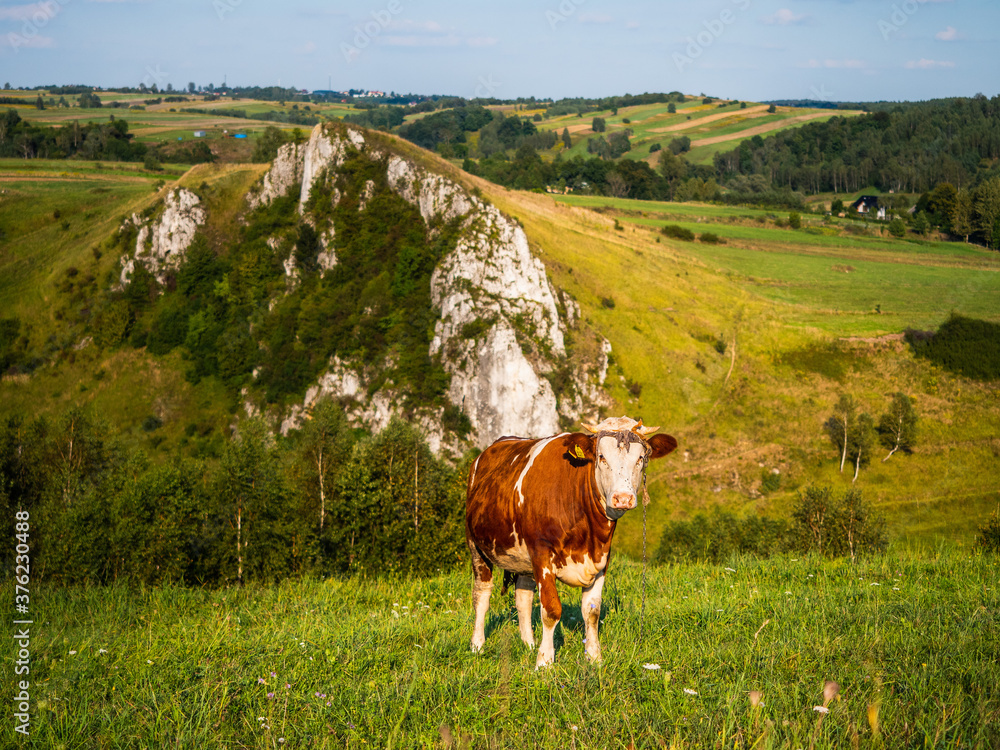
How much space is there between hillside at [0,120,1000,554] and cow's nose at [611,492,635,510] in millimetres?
51519

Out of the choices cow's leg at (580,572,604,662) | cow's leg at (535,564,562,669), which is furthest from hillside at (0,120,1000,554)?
cow's leg at (535,564,562,669)

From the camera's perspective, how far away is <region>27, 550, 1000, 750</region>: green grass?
5723 mm

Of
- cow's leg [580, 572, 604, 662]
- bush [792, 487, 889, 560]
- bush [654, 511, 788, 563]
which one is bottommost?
bush [654, 511, 788, 563]

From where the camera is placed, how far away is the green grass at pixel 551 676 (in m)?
5.72

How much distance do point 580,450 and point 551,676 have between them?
2.38 meters

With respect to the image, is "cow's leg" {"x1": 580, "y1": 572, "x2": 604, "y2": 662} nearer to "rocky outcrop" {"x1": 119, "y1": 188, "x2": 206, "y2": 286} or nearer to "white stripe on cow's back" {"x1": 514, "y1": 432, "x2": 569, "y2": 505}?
"white stripe on cow's back" {"x1": 514, "y1": 432, "x2": 569, "y2": 505}

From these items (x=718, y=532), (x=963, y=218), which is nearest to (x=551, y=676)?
(x=718, y=532)

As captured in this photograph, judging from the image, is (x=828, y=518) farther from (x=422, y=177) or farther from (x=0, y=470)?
(x=422, y=177)

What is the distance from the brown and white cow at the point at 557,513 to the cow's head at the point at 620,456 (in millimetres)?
11

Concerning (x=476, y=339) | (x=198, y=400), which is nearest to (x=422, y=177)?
(x=476, y=339)

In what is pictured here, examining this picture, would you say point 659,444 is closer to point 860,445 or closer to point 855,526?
point 855,526

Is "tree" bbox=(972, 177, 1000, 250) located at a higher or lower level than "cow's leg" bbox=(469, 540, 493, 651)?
higher

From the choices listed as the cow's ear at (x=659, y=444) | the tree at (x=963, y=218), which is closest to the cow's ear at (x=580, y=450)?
the cow's ear at (x=659, y=444)

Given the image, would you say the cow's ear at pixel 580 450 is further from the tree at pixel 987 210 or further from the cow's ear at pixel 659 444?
the tree at pixel 987 210
